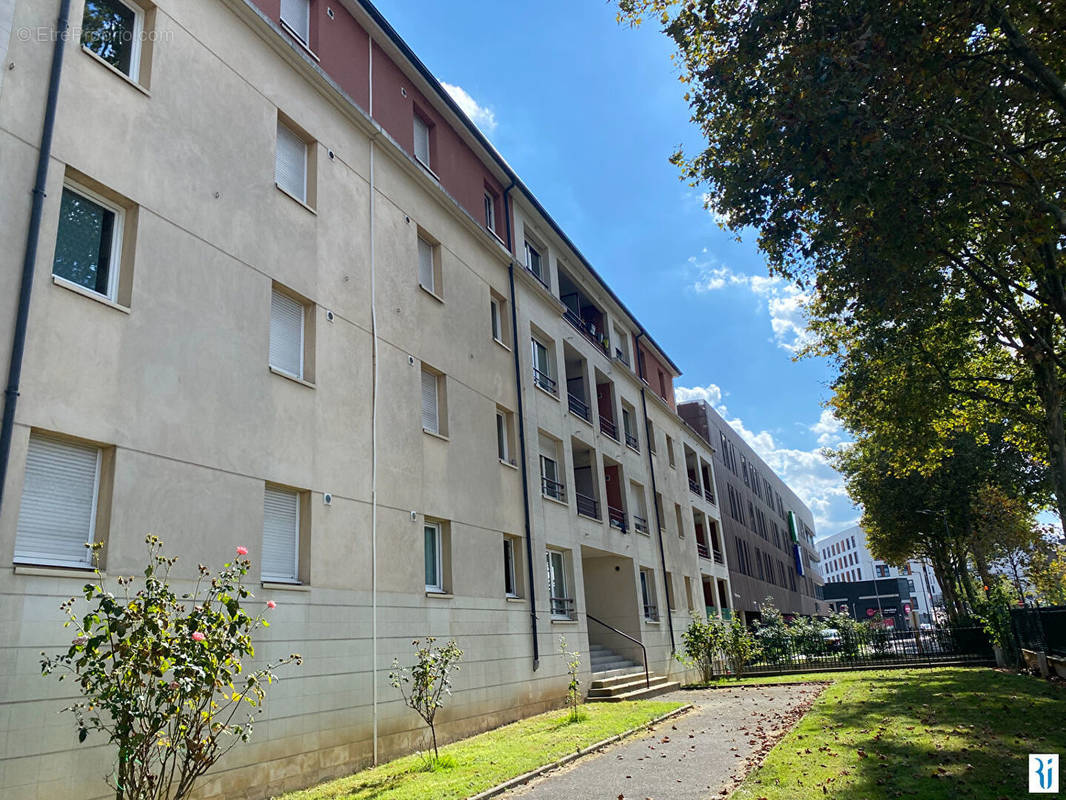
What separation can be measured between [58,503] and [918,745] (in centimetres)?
1102

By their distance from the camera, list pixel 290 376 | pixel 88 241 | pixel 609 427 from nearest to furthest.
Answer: pixel 88 241
pixel 290 376
pixel 609 427

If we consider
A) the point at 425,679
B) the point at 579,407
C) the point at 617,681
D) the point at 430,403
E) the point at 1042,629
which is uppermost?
the point at 579,407


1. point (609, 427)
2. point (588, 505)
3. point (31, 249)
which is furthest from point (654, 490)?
point (31, 249)

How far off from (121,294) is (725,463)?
137 feet

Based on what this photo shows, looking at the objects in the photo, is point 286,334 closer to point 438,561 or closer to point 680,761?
point 438,561

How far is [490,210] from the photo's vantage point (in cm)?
1934

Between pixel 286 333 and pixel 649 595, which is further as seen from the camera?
pixel 649 595

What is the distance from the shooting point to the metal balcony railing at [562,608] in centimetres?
1803

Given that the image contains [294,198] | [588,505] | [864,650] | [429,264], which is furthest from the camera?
[864,650]

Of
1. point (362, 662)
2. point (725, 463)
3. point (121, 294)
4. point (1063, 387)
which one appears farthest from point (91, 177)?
point (725, 463)

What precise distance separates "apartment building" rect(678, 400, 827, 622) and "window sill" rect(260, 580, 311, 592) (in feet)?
98.5

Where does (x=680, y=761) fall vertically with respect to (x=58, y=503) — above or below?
below

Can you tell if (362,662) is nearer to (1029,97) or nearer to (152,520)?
(152,520)

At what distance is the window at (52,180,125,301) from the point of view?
780cm
